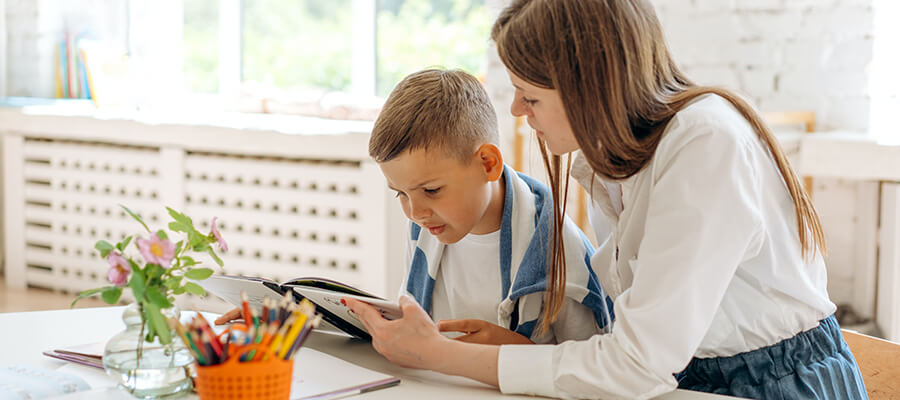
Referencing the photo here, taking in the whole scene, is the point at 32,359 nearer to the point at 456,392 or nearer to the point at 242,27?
the point at 456,392

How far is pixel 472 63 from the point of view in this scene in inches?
139

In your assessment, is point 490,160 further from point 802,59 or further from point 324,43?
point 324,43

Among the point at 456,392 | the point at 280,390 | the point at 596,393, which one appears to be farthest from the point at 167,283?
the point at 596,393

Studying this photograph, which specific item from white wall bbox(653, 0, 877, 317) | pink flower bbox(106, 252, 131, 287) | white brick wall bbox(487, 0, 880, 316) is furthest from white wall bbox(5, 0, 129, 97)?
pink flower bbox(106, 252, 131, 287)

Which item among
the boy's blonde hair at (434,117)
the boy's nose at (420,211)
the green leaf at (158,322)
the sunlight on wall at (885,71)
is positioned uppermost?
the sunlight on wall at (885,71)

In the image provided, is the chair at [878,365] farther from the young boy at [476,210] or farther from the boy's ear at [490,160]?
the boy's ear at [490,160]

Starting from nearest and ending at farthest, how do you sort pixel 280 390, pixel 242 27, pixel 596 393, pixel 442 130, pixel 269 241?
pixel 280 390
pixel 596 393
pixel 442 130
pixel 269 241
pixel 242 27

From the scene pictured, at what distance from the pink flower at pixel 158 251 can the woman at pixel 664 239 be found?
29 cm

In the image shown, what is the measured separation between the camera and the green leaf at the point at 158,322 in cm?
87

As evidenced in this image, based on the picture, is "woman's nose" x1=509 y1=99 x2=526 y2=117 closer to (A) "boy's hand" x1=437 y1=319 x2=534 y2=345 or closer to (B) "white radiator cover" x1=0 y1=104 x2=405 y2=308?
(A) "boy's hand" x1=437 y1=319 x2=534 y2=345

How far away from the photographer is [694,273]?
945mm

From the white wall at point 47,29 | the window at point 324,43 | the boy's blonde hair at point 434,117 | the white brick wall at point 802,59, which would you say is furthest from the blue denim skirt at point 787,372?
the white wall at point 47,29

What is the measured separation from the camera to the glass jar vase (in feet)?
3.07

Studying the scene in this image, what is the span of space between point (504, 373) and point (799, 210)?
0.38 m
